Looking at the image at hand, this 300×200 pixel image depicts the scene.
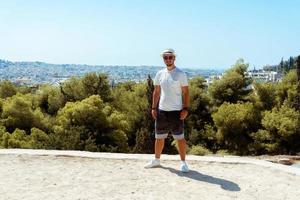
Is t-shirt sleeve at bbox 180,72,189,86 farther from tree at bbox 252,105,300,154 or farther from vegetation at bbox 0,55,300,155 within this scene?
tree at bbox 252,105,300,154

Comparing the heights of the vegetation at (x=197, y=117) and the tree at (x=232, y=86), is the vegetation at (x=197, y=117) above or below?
below

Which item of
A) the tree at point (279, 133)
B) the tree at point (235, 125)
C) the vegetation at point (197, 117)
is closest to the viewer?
the vegetation at point (197, 117)

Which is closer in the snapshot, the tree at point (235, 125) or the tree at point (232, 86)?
the tree at point (235, 125)

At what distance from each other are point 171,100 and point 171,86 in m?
0.23

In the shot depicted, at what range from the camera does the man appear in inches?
303

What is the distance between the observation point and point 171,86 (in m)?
7.70

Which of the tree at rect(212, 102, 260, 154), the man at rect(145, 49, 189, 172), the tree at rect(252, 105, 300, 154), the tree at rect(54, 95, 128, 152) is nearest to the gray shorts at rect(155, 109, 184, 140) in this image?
the man at rect(145, 49, 189, 172)

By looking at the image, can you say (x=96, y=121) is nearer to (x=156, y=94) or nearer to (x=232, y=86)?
(x=232, y=86)

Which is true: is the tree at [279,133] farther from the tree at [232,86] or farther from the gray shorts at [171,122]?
the gray shorts at [171,122]

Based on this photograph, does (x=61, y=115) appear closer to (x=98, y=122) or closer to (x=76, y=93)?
(x=98, y=122)

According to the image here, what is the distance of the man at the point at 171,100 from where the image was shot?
768 centimetres

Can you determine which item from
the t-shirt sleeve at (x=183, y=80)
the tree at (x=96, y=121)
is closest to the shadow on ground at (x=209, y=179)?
the t-shirt sleeve at (x=183, y=80)

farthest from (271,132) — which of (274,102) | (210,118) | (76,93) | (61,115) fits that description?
(76,93)

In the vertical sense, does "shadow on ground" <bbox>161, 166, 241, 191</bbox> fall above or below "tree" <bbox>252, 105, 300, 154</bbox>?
above
